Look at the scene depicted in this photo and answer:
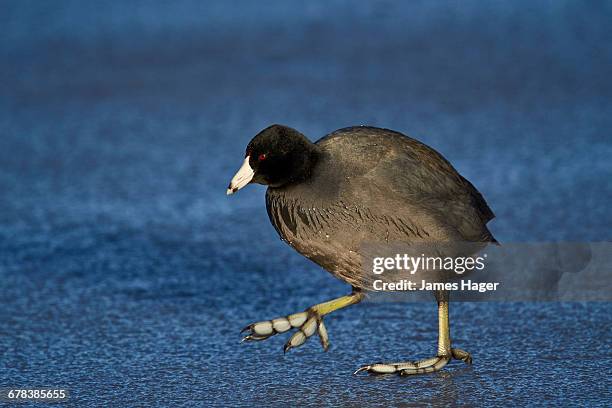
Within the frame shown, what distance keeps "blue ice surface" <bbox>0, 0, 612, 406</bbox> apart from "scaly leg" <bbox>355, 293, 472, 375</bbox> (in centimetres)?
4

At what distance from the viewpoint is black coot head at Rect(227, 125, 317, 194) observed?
12.9ft

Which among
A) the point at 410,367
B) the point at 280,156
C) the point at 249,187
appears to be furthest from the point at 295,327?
the point at 249,187

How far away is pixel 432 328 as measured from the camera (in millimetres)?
4383

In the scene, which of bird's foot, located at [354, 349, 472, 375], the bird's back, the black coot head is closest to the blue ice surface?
bird's foot, located at [354, 349, 472, 375]

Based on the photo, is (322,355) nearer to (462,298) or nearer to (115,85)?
(462,298)

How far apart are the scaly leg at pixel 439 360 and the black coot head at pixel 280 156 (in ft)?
2.25

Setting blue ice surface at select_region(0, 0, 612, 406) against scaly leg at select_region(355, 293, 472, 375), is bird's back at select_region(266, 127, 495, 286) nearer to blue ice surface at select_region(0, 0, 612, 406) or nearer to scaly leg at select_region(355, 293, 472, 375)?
scaly leg at select_region(355, 293, 472, 375)

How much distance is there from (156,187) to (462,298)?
252cm

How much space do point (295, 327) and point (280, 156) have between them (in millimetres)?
652

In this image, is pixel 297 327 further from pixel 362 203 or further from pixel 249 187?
pixel 249 187

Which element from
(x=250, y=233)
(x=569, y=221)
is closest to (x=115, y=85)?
(x=250, y=233)

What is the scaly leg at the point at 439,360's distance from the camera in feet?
→ 12.6

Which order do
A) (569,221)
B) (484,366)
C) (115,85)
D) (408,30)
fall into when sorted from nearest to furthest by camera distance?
(484,366) < (569,221) < (115,85) < (408,30)

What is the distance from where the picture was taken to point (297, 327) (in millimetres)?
4117
